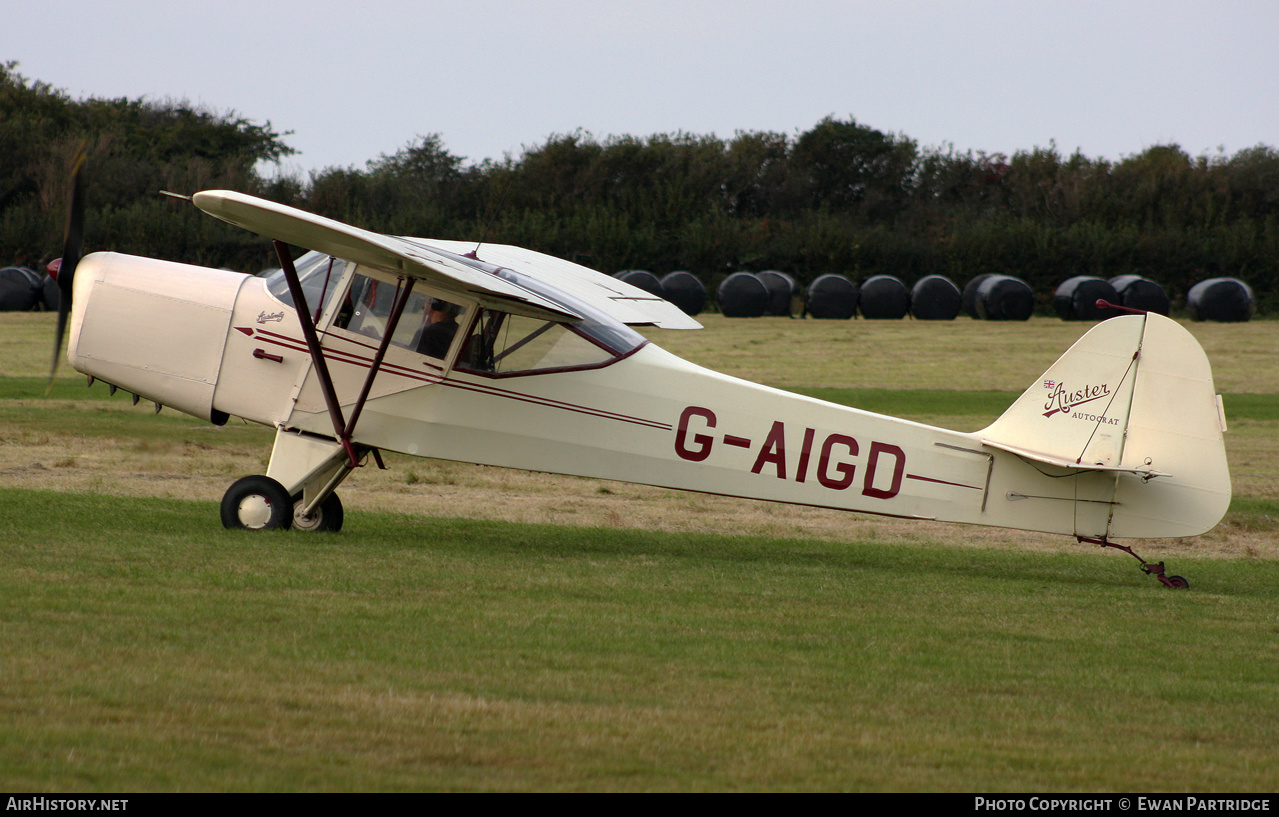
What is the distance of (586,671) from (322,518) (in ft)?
16.4

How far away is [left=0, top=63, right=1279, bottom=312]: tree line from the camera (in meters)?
46.4

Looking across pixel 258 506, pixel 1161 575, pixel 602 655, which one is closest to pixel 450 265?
pixel 258 506

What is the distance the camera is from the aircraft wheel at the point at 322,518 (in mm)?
10211

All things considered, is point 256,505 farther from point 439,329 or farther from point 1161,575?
point 1161,575

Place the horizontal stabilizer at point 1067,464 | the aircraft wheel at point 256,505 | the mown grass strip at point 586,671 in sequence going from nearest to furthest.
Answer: the mown grass strip at point 586,671 < the horizontal stabilizer at point 1067,464 < the aircraft wheel at point 256,505

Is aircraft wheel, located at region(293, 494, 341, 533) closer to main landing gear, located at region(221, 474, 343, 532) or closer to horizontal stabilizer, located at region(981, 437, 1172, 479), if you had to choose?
main landing gear, located at region(221, 474, 343, 532)

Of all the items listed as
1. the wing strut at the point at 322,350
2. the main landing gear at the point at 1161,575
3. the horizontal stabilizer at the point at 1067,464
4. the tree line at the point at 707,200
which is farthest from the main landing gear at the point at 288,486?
the tree line at the point at 707,200

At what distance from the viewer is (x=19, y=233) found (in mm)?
43781

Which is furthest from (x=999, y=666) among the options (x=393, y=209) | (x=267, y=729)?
(x=393, y=209)

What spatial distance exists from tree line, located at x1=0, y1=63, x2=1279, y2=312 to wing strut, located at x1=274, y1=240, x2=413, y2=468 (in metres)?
35.4

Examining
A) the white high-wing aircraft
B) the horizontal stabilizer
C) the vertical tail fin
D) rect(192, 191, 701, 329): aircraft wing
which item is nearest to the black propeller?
the white high-wing aircraft

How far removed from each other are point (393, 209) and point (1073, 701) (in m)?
52.0

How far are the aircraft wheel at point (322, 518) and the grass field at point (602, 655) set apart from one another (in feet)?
1.20

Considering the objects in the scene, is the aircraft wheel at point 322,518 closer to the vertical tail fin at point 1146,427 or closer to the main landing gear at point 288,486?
the main landing gear at point 288,486
